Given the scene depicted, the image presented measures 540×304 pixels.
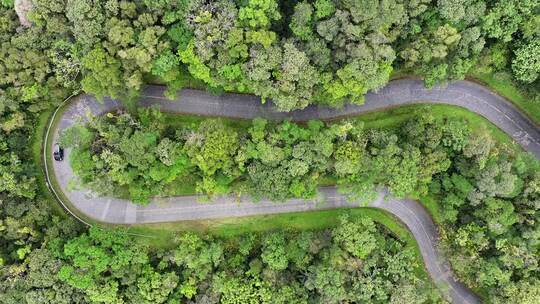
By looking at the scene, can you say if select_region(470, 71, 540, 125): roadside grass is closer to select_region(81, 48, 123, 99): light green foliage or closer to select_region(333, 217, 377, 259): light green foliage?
select_region(333, 217, 377, 259): light green foliage

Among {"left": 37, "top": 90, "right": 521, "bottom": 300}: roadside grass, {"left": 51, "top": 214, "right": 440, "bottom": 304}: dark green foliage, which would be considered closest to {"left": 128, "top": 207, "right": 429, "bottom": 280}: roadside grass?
{"left": 37, "top": 90, "right": 521, "bottom": 300}: roadside grass

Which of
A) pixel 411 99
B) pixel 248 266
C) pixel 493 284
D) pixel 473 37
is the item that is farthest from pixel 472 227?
pixel 248 266

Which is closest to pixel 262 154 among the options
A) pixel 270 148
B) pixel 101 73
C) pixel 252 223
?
pixel 270 148

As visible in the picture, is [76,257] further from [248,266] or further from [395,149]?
[395,149]

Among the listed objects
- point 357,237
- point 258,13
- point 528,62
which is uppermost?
point 528,62

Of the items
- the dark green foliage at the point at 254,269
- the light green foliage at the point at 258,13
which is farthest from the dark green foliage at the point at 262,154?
the light green foliage at the point at 258,13

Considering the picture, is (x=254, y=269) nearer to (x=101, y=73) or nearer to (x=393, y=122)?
(x=393, y=122)

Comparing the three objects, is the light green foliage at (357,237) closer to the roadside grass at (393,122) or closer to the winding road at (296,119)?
the winding road at (296,119)
